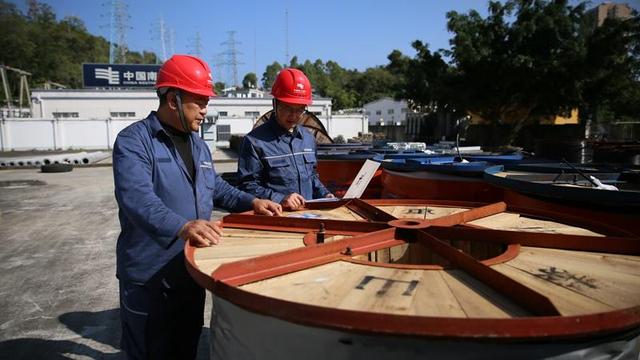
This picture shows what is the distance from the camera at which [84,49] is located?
83.9 metres

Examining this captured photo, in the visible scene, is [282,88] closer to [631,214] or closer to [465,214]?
[465,214]

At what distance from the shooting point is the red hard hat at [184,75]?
2.15 m

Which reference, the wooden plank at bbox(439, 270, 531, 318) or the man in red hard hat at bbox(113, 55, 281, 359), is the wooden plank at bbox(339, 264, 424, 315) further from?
the man in red hard hat at bbox(113, 55, 281, 359)

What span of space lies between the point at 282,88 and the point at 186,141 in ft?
2.94

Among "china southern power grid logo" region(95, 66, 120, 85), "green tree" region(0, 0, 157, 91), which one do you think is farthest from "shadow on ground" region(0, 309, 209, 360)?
"green tree" region(0, 0, 157, 91)

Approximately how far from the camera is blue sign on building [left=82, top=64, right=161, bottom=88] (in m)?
35.9

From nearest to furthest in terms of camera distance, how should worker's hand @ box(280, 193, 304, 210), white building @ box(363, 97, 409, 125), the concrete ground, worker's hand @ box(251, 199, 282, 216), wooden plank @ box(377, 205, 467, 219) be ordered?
1. worker's hand @ box(251, 199, 282, 216)
2. wooden plank @ box(377, 205, 467, 219)
3. worker's hand @ box(280, 193, 304, 210)
4. the concrete ground
5. white building @ box(363, 97, 409, 125)

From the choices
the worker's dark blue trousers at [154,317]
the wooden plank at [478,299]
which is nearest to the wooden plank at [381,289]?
the wooden plank at [478,299]

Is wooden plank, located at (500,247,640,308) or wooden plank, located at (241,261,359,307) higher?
wooden plank, located at (500,247,640,308)

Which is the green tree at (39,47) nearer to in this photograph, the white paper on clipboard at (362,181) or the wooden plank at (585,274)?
the white paper on clipboard at (362,181)

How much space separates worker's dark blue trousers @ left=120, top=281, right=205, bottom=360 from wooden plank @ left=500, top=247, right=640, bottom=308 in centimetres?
145

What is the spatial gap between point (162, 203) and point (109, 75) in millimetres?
38306

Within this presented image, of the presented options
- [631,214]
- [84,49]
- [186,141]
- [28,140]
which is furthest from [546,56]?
[84,49]

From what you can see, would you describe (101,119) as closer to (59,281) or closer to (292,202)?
(59,281)
